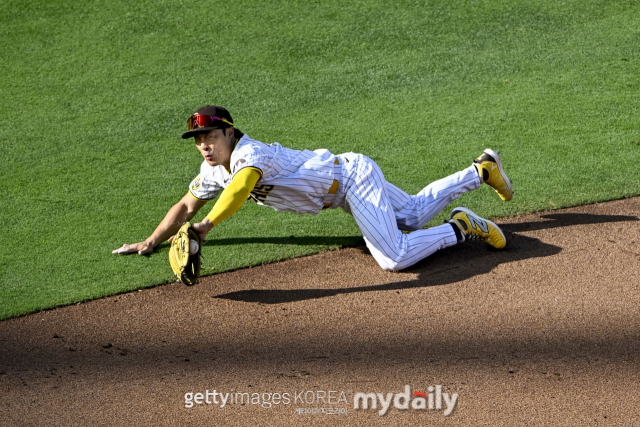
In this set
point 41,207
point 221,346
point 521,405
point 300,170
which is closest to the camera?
point 521,405

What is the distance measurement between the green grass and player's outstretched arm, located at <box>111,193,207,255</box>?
0.26 ft

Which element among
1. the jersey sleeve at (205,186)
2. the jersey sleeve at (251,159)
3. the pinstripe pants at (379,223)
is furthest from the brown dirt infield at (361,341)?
the jersey sleeve at (251,159)

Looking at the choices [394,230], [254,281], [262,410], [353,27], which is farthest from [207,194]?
[353,27]

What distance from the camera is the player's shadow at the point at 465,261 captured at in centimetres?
392

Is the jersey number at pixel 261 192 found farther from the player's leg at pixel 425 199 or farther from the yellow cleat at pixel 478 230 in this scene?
the yellow cleat at pixel 478 230

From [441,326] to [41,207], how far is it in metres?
3.14

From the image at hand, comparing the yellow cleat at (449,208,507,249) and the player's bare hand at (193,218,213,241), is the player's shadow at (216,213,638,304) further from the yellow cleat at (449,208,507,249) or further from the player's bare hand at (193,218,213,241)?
the player's bare hand at (193,218,213,241)

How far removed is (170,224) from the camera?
4391 mm

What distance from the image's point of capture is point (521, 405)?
2.97m

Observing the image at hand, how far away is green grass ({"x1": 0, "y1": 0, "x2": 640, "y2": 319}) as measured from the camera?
15.4 feet

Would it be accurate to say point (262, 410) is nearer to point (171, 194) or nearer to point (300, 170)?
point (300, 170)

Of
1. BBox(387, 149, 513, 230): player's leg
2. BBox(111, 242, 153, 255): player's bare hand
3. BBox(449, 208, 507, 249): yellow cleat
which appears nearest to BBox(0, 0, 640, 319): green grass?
BBox(111, 242, 153, 255): player's bare hand

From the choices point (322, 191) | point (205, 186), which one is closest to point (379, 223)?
point (322, 191)

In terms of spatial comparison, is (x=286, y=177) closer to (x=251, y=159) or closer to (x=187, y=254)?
(x=251, y=159)
